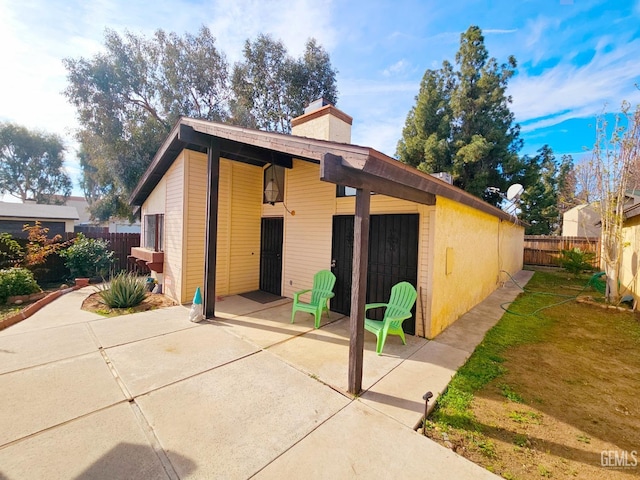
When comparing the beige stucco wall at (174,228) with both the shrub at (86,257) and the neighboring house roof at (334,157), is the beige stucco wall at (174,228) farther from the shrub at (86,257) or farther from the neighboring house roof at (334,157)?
the shrub at (86,257)

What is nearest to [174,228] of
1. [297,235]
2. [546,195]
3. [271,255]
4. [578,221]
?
[271,255]

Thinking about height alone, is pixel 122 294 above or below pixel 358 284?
below

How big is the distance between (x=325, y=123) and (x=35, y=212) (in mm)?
16850

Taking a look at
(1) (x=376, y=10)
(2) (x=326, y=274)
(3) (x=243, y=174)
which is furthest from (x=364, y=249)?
(1) (x=376, y=10)

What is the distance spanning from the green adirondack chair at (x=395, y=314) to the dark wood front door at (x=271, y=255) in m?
3.26

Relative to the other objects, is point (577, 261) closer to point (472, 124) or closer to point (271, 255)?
point (472, 124)

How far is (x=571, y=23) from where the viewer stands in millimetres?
5926

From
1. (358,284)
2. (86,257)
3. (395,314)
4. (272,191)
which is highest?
(272,191)

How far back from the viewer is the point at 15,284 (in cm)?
621

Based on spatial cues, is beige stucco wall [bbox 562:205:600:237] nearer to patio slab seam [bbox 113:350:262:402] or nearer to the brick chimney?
the brick chimney

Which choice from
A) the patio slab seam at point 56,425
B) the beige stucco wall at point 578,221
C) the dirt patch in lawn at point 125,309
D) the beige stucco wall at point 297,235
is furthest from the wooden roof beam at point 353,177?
the beige stucco wall at point 578,221

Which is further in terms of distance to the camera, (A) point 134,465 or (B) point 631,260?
(B) point 631,260

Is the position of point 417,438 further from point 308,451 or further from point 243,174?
point 243,174

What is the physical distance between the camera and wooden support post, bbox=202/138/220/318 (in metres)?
5.03
